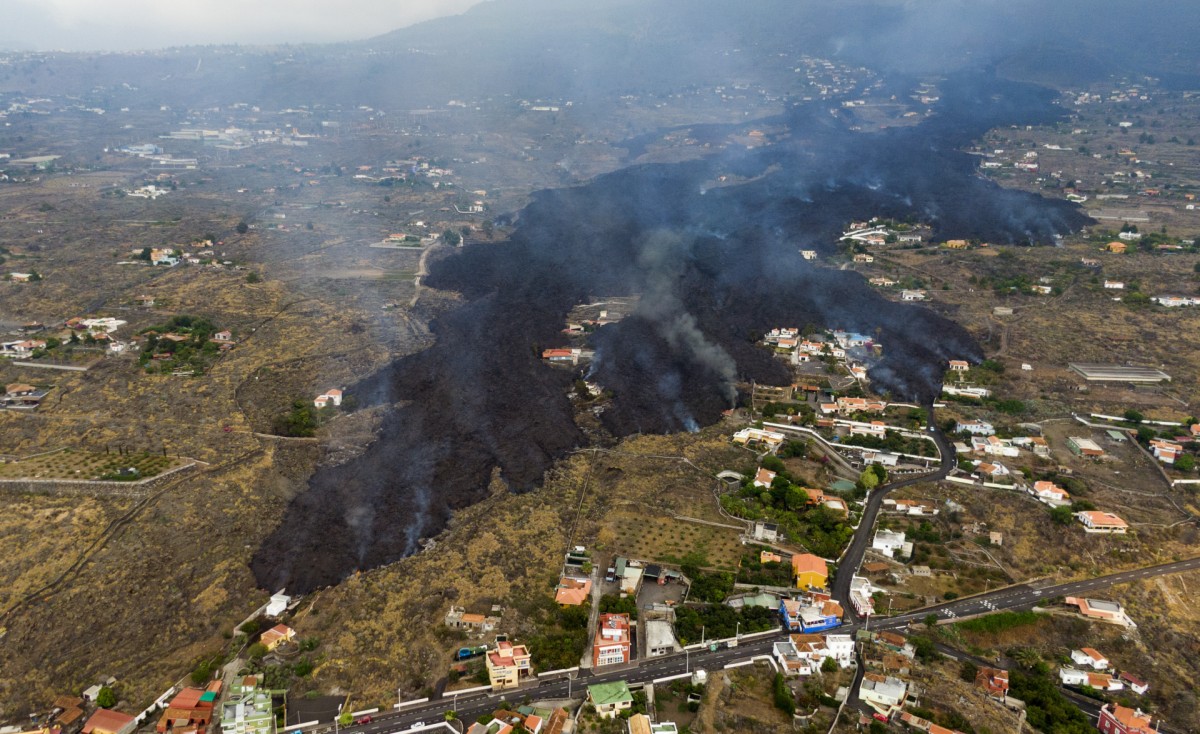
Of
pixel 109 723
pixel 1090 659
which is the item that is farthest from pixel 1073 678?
pixel 109 723

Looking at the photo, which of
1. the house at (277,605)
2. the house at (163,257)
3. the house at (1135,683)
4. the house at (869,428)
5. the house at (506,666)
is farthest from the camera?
the house at (163,257)

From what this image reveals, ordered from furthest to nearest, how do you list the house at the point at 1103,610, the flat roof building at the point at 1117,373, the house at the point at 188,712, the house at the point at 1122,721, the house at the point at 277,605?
the flat roof building at the point at 1117,373
the house at the point at 277,605
the house at the point at 1103,610
the house at the point at 188,712
the house at the point at 1122,721

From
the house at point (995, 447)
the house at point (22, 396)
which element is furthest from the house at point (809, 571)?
Answer: the house at point (22, 396)

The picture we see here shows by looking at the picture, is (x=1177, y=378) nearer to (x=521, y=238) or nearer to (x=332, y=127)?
(x=521, y=238)

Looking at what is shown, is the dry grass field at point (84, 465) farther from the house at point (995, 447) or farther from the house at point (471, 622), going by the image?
the house at point (995, 447)

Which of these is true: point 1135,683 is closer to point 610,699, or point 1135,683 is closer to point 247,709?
point 610,699
